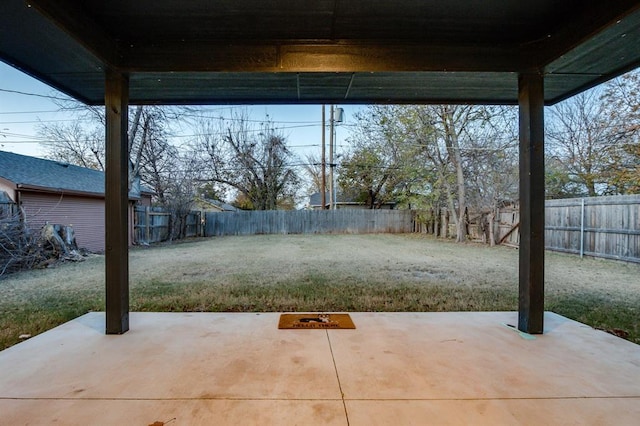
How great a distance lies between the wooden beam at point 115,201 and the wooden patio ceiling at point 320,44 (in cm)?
28

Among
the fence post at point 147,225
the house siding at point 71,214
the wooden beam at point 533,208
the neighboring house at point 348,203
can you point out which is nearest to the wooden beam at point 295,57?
the wooden beam at point 533,208

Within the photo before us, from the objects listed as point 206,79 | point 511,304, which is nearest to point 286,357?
point 206,79

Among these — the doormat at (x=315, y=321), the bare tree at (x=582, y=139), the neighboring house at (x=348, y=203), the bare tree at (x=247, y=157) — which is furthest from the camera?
the neighboring house at (x=348, y=203)

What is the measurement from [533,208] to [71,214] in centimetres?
1067

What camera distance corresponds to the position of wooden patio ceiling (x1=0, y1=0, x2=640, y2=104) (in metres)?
2.14

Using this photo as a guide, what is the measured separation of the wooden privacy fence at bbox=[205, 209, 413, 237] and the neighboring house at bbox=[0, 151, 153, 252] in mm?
4664

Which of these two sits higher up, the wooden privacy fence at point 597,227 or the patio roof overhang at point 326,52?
the patio roof overhang at point 326,52

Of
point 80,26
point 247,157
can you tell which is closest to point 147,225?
point 247,157

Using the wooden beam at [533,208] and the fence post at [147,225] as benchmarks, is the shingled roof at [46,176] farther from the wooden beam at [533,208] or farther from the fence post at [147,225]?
the wooden beam at [533,208]

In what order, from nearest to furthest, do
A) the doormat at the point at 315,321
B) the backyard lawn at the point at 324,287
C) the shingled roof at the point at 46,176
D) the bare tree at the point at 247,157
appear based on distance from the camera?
the doormat at the point at 315,321
the backyard lawn at the point at 324,287
the shingled roof at the point at 46,176
the bare tree at the point at 247,157

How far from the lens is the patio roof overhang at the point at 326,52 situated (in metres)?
2.17

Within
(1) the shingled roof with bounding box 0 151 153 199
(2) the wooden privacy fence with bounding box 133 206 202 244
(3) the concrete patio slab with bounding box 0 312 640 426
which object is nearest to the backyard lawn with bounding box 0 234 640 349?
(3) the concrete patio slab with bounding box 0 312 640 426

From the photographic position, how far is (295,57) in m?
2.59

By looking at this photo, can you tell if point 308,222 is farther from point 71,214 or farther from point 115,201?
point 115,201
